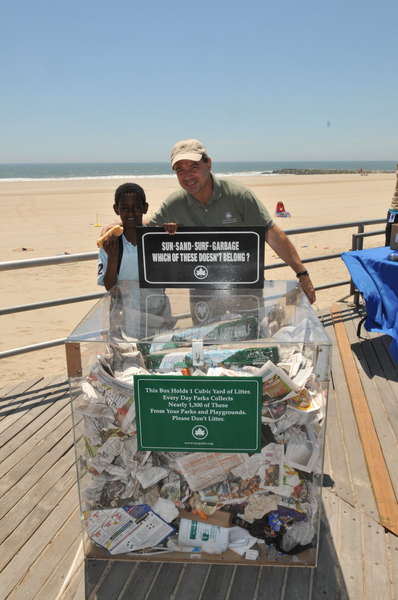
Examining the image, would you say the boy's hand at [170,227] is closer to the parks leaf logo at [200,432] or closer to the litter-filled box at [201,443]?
the litter-filled box at [201,443]

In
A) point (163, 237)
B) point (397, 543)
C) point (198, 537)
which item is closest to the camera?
point (198, 537)

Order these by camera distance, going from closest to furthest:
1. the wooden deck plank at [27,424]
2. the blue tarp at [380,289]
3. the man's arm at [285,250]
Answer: the man's arm at [285,250] → the wooden deck plank at [27,424] → the blue tarp at [380,289]

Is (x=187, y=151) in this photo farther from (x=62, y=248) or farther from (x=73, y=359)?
(x=62, y=248)

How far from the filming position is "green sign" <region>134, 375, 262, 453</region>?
1.90 metres

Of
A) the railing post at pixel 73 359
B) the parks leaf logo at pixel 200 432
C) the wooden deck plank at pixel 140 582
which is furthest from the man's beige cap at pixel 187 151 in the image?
the wooden deck plank at pixel 140 582

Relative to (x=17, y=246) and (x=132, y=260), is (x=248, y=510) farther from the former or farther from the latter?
(x=17, y=246)

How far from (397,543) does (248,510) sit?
0.82 metres

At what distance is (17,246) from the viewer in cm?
1321

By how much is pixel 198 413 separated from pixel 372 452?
1.60 meters

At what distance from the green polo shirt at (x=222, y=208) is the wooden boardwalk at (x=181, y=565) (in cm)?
157

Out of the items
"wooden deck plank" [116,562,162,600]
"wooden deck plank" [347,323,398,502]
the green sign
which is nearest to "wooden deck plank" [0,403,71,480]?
→ "wooden deck plank" [116,562,162,600]

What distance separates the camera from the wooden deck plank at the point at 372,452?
8.18 ft

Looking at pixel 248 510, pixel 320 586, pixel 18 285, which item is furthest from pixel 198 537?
pixel 18 285

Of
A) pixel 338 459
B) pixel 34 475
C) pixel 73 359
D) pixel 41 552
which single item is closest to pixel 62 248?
pixel 34 475
